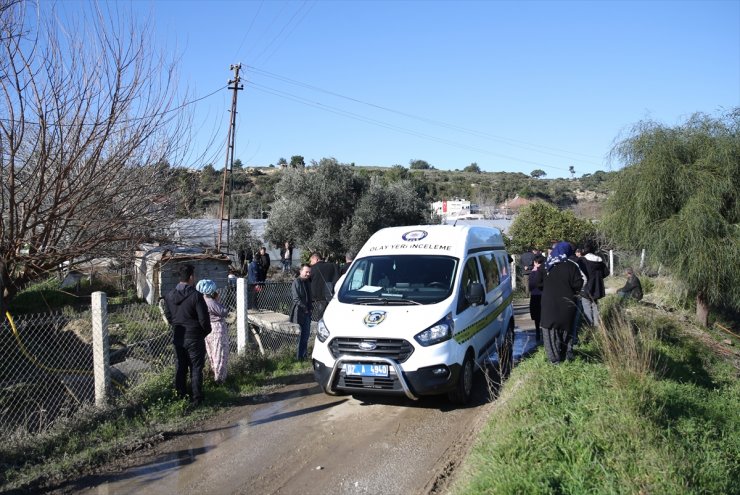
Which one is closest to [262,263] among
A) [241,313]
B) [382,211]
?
[382,211]

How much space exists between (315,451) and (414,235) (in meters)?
3.61

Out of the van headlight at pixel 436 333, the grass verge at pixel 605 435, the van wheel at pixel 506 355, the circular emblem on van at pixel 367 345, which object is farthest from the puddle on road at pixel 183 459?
the grass verge at pixel 605 435

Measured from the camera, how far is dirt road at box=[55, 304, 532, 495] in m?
5.04

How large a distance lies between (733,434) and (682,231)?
9100 mm

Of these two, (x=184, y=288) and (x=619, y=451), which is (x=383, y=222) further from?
(x=619, y=451)

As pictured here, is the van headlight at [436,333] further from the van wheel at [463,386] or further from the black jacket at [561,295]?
the black jacket at [561,295]

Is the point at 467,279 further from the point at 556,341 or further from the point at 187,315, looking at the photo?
Result: the point at 187,315

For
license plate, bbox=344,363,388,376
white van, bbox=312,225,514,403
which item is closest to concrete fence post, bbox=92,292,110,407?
white van, bbox=312,225,514,403

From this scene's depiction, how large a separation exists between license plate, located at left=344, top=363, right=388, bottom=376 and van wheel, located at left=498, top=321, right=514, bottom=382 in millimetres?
1960

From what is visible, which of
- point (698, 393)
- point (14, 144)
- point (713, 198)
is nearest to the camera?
point (14, 144)

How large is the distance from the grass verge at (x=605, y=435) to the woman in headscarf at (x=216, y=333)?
3845mm

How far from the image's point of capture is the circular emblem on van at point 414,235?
27.0 ft

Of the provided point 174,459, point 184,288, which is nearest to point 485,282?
point 184,288

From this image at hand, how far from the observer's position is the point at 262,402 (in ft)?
24.8
